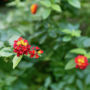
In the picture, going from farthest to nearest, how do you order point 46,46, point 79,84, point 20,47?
1. point 46,46
2. point 79,84
3. point 20,47

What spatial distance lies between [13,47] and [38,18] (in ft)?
3.07

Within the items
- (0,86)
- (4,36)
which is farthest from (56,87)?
(4,36)

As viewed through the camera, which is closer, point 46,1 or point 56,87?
point 46,1

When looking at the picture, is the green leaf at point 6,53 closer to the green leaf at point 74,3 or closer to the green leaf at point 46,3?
the green leaf at point 46,3

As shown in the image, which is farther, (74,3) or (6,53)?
(74,3)

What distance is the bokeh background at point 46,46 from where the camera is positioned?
157 cm

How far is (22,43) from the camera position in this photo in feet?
3.74

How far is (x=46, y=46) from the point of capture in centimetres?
199

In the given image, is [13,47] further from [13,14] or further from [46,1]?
[13,14]

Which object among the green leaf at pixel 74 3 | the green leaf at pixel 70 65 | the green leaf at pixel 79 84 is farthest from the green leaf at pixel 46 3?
the green leaf at pixel 79 84


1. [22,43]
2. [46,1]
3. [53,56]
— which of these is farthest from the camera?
[53,56]

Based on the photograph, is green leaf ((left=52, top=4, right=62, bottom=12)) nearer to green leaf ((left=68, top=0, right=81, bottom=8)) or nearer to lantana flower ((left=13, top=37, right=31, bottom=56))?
green leaf ((left=68, top=0, right=81, bottom=8))

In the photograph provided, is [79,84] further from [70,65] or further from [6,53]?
[6,53]

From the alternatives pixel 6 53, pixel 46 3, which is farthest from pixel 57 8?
pixel 6 53
